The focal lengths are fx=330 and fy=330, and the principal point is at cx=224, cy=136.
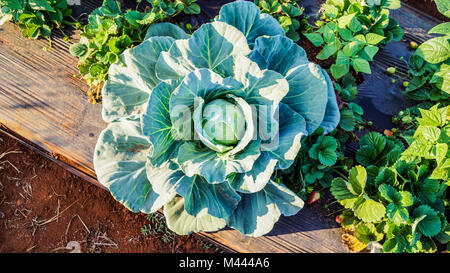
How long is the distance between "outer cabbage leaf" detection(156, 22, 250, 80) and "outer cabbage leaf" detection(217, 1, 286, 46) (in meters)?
0.16

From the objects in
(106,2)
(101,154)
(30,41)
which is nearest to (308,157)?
(101,154)

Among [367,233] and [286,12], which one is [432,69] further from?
[367,233]

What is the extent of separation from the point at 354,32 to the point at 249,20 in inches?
29.8

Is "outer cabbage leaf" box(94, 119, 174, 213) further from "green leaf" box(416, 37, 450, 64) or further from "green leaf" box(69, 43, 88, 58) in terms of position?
"green leaf" box(416, 37, 450, 64)

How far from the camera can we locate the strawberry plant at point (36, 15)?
185cm

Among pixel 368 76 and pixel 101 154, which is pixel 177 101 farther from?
pixel 368 76

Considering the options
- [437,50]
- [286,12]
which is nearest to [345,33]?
[286,12]

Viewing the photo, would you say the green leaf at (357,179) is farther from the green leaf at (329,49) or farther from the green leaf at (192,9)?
the green leaf at (192,9)

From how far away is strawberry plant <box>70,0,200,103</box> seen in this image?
1.84 meters

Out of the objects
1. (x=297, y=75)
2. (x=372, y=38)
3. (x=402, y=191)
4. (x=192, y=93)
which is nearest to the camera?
(x=192, y=93)

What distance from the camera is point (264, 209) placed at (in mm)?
1678

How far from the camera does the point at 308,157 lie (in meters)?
1.98

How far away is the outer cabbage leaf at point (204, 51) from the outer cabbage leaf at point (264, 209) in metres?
0.64
